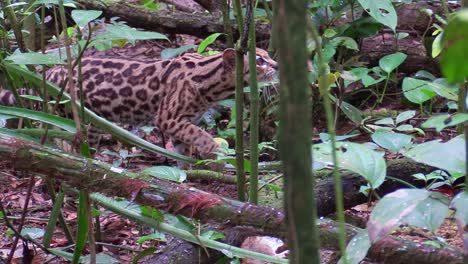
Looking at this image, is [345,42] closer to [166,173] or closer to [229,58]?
[229,58]

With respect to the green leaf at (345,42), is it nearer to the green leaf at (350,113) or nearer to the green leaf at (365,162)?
the green leaf at (350,113)

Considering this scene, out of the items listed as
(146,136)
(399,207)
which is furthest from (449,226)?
(146,136)

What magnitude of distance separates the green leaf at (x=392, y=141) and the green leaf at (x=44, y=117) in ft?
2.82

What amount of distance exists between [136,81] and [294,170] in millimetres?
4398

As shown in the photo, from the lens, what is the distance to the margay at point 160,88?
485 cm

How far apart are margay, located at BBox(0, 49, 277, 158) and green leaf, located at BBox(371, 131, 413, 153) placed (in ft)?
8.92

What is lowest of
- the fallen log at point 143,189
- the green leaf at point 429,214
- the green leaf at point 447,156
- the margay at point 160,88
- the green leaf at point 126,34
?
the margay at point 160,88

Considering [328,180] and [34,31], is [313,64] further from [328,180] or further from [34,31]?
[34,31]

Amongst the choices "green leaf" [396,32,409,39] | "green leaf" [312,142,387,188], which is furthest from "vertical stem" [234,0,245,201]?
"green leaf" [396,32,409,39]

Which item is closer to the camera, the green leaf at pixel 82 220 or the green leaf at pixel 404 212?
the green leaf at pixel 404 212

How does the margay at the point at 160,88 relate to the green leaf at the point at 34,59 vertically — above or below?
below

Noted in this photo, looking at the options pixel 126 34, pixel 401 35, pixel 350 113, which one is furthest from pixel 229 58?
pixel 126 34

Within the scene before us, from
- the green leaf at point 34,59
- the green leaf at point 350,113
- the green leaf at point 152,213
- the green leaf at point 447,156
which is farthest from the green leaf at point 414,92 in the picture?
the green leaf at point 447,156

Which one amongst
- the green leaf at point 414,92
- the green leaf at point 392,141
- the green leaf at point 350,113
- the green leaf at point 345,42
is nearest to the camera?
the green leaf at point 392,141
